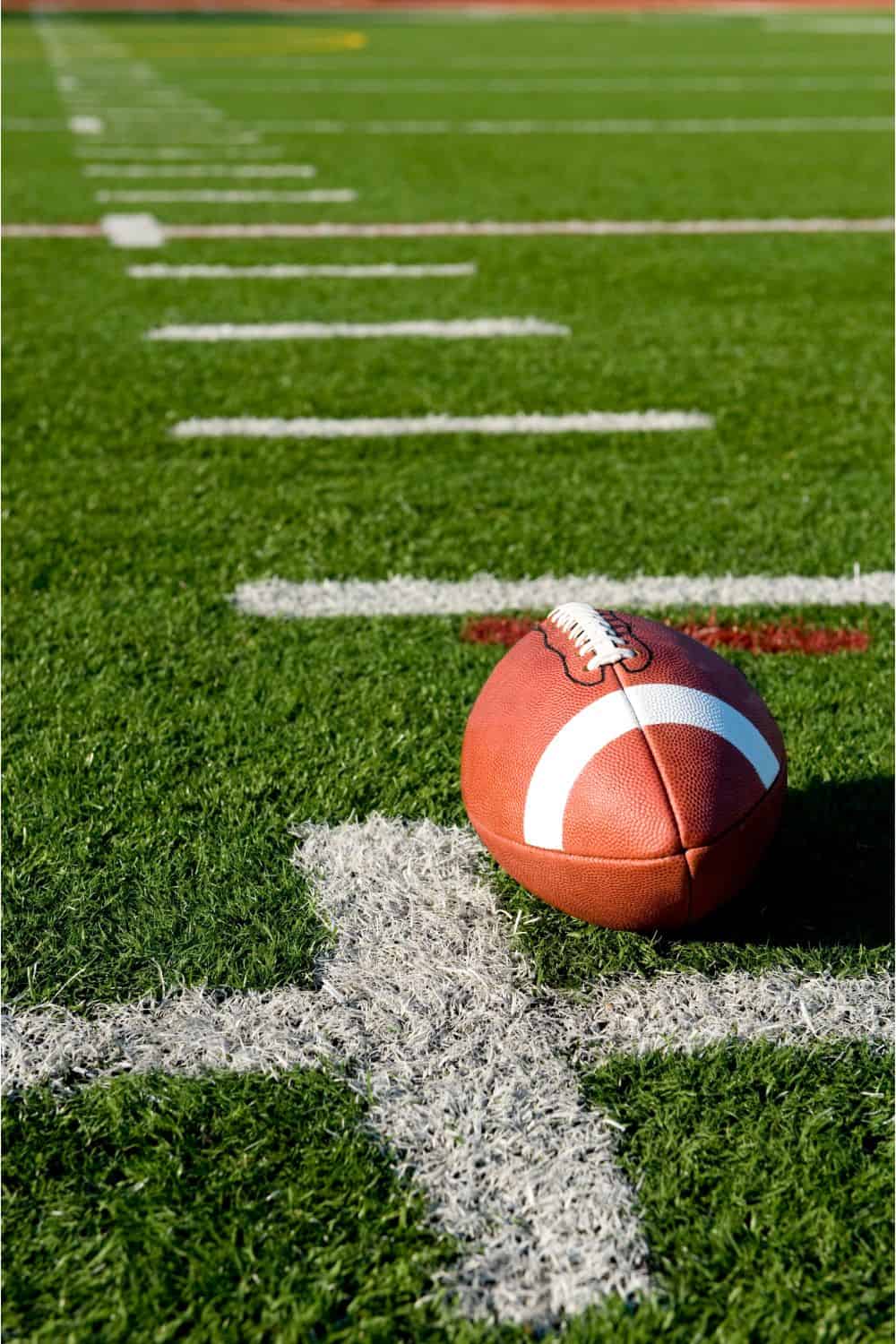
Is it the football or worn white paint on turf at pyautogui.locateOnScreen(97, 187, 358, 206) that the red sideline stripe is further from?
worn white paint on turf at pyautogui.locateOnScreen(97, 187, 358, 206)

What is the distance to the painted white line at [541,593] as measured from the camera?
3.17m

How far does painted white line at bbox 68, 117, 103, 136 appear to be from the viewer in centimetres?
1159

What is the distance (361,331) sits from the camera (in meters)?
5.53

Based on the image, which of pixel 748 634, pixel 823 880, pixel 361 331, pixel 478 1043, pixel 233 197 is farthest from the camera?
pixel 233 197

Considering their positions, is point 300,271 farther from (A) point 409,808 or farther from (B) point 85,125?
(B) point 85,125

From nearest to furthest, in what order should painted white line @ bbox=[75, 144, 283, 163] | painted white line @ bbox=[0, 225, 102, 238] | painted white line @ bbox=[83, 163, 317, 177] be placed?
1. painted white line @ bbox=[0, 225, 102, 238]
2. painted white line @ bbox=[83, 163, 317, 177]
3. painted white line @ bbox=[75, 144, 283, 163]

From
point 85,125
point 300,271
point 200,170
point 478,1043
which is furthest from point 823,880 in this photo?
point 85,125

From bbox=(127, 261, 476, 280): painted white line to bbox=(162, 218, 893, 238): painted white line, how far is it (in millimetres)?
792

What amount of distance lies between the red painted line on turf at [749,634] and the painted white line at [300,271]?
3.80 meters

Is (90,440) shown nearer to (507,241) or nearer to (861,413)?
(861,413)

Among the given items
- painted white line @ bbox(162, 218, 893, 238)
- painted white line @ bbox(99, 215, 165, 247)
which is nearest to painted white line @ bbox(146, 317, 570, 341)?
painted white line @ bbox(99, 215, 165, 247)

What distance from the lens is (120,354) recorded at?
203 inches

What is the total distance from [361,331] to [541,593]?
266cm

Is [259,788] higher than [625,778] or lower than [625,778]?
lower
